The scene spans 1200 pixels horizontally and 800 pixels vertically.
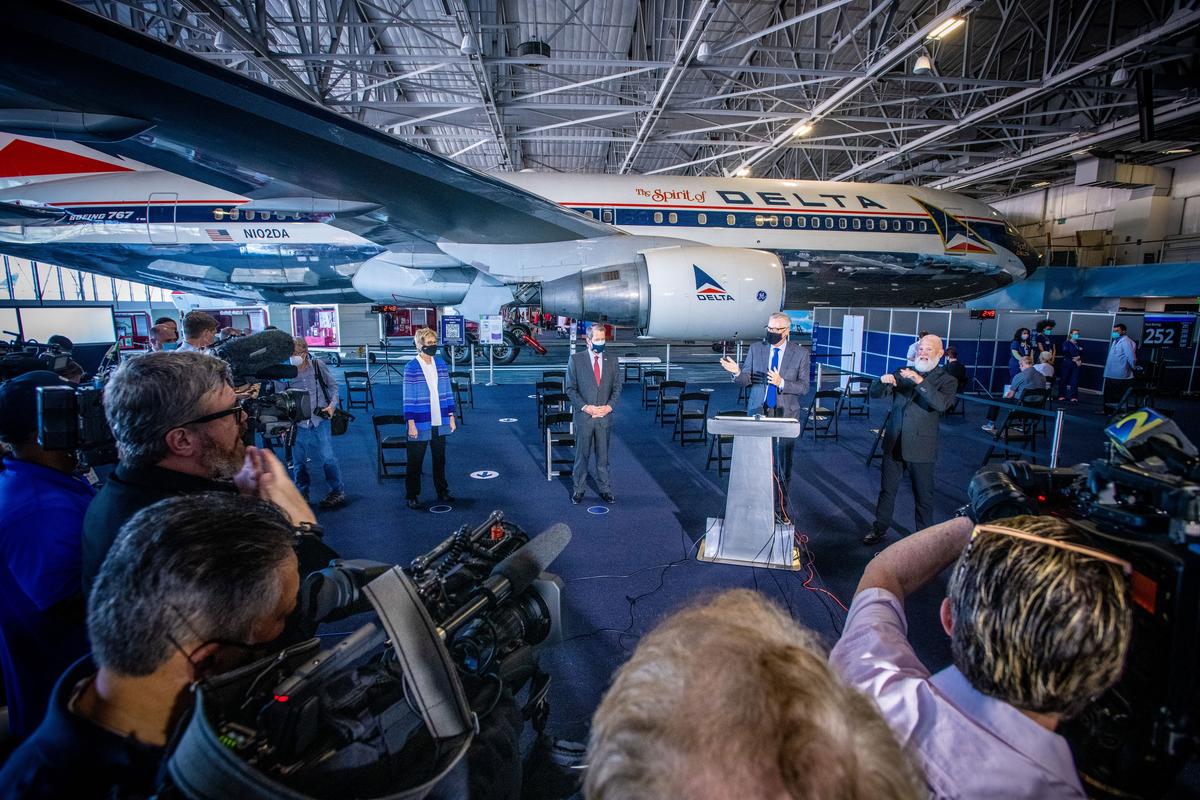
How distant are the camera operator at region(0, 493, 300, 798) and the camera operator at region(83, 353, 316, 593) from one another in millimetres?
655

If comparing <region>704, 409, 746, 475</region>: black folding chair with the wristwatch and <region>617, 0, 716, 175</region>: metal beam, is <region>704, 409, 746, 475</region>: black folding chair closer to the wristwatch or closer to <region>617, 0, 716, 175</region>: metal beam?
the wristwatch

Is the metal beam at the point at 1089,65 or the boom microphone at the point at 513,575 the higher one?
the metal beam at the point at 1089,65

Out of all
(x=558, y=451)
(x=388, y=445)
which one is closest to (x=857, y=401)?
(x=558, y=451)

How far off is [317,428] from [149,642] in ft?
16.8

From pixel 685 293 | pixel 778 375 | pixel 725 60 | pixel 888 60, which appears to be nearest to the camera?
pixel 778 375

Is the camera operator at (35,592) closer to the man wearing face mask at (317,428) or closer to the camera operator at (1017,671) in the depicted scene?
the camera operator at (1017,671)

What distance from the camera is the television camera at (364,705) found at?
627 mm

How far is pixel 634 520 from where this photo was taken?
5.04 m

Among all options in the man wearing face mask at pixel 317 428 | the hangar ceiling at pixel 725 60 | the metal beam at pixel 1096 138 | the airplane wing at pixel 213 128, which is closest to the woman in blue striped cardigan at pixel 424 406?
the man wearing face mask at pixel 317 428

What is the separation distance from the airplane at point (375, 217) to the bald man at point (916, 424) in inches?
93.7

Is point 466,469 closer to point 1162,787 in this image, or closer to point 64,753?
point 64,753

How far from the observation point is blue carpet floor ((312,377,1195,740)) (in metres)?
3.27

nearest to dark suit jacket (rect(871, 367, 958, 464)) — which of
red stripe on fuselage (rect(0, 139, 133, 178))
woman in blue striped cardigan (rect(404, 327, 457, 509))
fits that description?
woman in blue striped cardigan (rect(404, 327, 457, 509))

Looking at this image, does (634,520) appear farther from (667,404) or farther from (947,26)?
(947,26)
